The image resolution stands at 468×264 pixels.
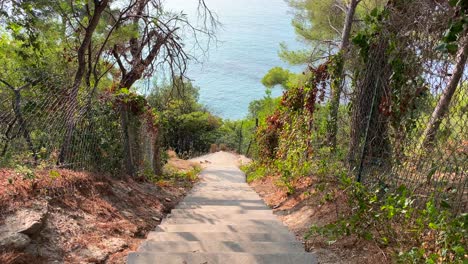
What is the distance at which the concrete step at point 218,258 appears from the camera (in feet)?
8.21

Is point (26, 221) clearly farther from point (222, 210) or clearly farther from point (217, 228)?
point (222, 210)

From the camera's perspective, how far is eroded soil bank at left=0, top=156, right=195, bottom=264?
8.00ft

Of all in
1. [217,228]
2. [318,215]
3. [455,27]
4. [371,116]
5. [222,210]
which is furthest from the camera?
[222,210]

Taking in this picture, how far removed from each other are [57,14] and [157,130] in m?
3.16

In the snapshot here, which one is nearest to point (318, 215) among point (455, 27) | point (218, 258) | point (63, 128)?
point (218, 258)

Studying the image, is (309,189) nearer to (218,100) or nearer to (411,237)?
(411,237)

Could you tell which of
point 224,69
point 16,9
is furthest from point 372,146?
point 224,69

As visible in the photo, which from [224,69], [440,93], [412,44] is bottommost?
[440,93]

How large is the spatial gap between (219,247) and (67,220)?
1.24 meters

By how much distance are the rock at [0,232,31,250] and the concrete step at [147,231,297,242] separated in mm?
1025

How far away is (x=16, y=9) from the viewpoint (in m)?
5.80

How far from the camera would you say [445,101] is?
2.68m

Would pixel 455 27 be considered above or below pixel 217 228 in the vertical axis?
above

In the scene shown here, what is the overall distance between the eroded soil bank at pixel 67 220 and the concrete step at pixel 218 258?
0.27 m
